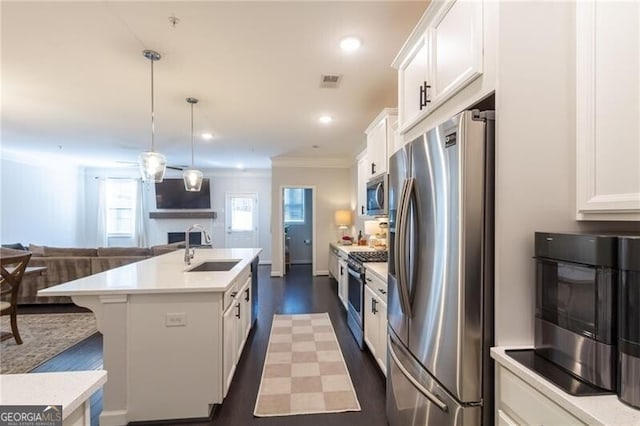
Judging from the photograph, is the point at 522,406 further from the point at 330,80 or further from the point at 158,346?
the point at 330,80

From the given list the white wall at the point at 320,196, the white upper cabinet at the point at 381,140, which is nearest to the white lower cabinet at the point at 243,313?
the white upper cabinet at the point at 381,140

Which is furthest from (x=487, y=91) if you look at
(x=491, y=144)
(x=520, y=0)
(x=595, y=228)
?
(x=595, y=228)

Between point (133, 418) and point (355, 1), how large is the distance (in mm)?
3000

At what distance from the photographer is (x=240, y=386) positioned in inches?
96.1

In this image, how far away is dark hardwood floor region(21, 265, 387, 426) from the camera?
2049 mm

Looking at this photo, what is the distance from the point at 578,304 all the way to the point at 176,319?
209 cm

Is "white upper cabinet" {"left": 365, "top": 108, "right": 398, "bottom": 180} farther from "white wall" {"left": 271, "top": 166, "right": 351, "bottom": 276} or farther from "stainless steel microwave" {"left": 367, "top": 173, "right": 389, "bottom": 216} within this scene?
"white wall" {"left": 271, "top": 166, "right": 351, "bottom": 276}

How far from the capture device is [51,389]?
77 centimetres

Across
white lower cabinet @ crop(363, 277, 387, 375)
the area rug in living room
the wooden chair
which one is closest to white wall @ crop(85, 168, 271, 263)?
the area rug in living room

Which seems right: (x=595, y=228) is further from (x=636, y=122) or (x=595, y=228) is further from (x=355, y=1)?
(x=355, y=1)

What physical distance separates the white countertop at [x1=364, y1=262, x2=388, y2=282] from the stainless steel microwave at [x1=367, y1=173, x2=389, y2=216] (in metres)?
0.52

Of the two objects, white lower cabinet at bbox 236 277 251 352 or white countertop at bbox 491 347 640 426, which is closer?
white countertop at bbox 491 347 640 426

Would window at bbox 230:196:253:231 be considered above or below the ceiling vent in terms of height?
below

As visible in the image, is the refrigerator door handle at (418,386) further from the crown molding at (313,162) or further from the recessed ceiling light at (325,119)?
the crown molding at (313,162)
